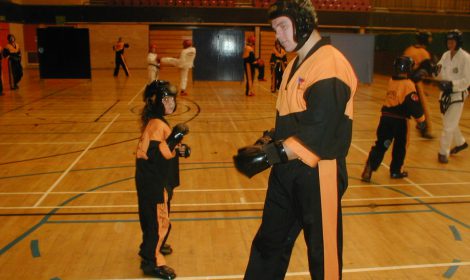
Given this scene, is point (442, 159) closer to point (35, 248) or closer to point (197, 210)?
point (197, 210)

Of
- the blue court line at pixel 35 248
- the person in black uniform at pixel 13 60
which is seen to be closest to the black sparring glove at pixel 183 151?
the blue court line at pixel 35 248

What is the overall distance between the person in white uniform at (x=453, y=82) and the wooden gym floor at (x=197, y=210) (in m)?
0.59

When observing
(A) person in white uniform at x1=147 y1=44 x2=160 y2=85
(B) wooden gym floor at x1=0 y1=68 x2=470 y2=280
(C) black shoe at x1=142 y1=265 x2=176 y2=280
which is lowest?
(B) wooden gym floor at x1=0 y1=68 x2=470 y2=280

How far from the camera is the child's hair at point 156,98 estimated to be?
12.4 ft

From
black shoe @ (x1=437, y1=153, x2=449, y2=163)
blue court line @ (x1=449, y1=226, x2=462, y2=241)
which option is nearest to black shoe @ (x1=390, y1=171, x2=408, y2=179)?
black shoe @ (x1=437, y1=153, x2=449, y2=163)

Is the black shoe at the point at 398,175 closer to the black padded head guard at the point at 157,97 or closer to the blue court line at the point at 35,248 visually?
the black padded head guard at the point at 157,97

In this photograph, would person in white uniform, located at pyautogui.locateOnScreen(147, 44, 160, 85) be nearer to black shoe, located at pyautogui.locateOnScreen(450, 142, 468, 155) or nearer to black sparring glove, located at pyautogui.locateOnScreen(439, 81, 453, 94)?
black shoe, located at pyautogui.locateOnScreen(450, 142, 468, 155)

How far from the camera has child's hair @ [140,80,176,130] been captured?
3771mm

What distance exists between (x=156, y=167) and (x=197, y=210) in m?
1.79

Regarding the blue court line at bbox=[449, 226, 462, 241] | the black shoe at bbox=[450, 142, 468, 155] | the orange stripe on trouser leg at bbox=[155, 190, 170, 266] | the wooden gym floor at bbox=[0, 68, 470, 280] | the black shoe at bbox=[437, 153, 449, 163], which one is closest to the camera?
the orange stripe on trouser leg at bbox=[155, 190, 170, 266]

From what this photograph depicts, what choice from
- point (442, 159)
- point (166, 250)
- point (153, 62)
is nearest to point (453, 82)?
point (442, 159)

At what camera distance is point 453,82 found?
7.12m

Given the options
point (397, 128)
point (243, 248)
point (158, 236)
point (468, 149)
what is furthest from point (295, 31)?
point (468, 149)

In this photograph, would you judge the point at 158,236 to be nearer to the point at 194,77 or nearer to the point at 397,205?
the point at 397,205
